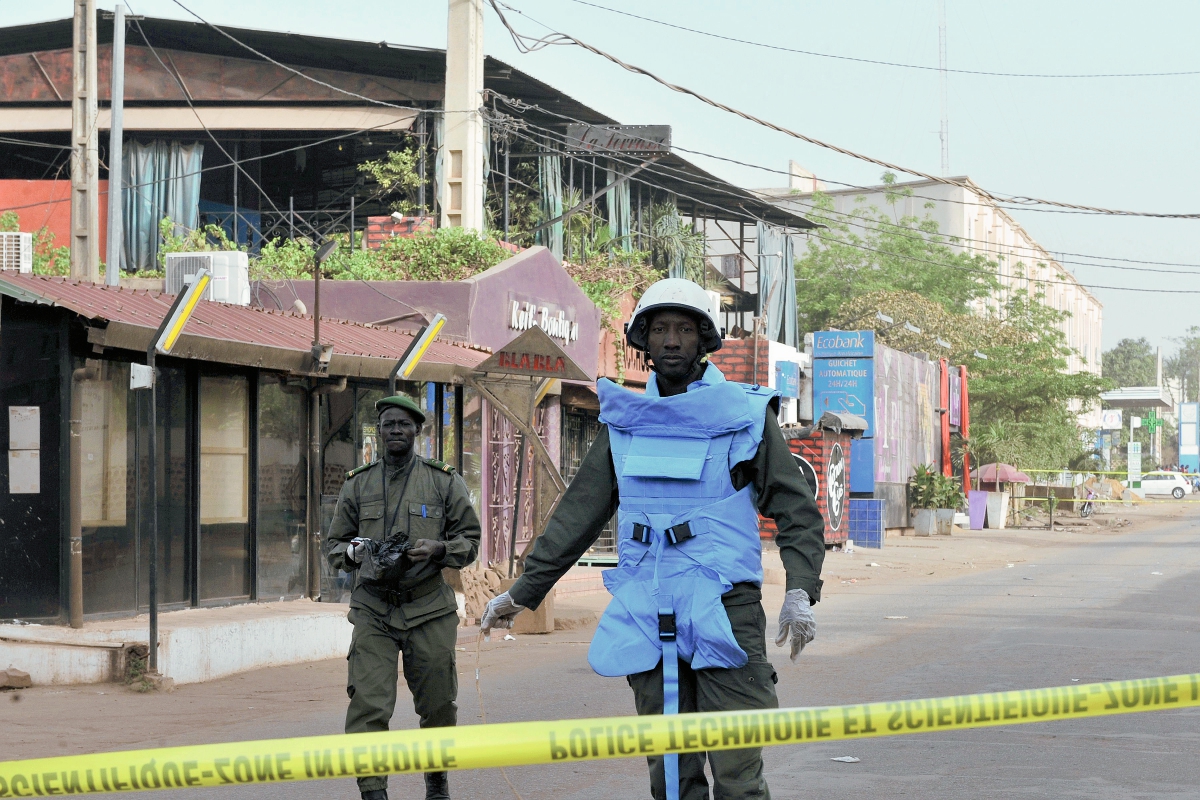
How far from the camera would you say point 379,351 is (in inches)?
591

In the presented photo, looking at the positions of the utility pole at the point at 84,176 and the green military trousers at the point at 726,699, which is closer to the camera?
the green military trousers at the point at 726,699

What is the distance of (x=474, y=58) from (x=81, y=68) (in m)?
8.64

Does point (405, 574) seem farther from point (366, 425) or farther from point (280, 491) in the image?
point (366, 425)

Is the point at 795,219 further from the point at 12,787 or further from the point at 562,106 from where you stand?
the point at 12,787

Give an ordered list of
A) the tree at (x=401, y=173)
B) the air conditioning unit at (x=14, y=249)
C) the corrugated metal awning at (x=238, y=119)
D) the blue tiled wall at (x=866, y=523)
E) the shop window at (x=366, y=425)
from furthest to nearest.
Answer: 1. the blue tiled wall at (x=866, y=523)
2. the corrugated metal awning at (x=238, y=119)
3. the tree at (x=401, y=173)
4. the shop window at (x=366, y=425)
5. the air conditioning unit at (x=14, y=249)

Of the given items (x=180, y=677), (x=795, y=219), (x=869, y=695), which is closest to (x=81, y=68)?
(x=180, y=677)

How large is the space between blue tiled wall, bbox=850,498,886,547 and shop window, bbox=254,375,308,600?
18649 millimetres

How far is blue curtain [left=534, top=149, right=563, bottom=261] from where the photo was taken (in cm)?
2917

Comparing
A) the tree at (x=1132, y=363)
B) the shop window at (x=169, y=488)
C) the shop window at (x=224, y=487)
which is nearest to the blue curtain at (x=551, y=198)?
the shop window at (x=224, y=487)

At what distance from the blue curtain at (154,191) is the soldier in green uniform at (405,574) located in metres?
23.1

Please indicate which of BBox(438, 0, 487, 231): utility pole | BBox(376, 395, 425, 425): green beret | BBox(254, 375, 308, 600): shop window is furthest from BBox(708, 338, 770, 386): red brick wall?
BBox(376, 395, 425, 425): green beret

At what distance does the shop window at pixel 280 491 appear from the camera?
14.1 meters

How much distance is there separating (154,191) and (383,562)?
2404cm

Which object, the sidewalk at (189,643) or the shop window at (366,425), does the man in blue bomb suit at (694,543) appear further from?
the shop window at (366,425)
